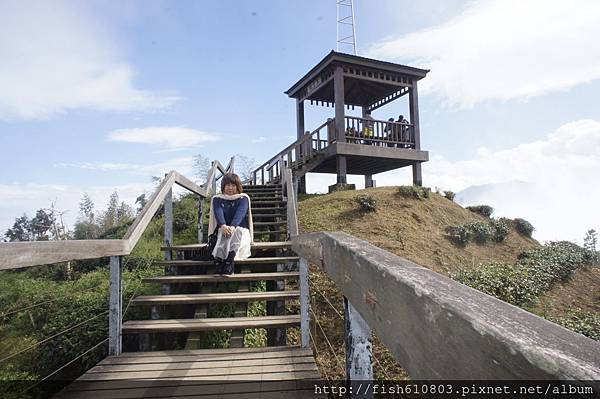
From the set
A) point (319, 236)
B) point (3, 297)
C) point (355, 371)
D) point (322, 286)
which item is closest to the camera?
point (355, 371)

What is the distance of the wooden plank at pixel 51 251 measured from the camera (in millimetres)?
1584

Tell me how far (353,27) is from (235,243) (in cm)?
1604

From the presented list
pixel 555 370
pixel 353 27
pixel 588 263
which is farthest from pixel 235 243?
pixel 353 27

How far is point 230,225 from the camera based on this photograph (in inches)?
174

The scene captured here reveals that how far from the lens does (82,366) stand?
356 cm

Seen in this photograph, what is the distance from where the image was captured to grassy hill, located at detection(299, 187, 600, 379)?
6.14 m

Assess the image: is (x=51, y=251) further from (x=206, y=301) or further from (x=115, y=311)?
(x=206, y=301)

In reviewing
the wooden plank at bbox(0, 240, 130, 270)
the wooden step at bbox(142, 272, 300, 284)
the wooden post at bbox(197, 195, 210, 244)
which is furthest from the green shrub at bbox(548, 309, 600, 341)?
the wooden plank at bbox(0, 240, 130, 270)

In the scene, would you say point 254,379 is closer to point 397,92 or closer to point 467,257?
point 467,257

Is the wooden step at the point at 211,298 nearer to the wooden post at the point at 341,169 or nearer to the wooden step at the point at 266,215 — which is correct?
the wooden step at the point at 266,215

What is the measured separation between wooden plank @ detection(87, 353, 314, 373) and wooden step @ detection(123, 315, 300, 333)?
0.40 meters

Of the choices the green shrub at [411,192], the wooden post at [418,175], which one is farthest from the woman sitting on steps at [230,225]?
the wooden post at [418,175]

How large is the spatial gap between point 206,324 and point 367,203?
6782mm

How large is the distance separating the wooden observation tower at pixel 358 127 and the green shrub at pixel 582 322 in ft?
22.6
